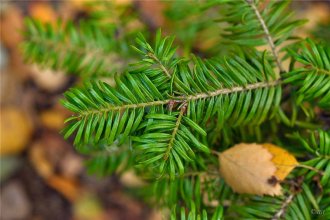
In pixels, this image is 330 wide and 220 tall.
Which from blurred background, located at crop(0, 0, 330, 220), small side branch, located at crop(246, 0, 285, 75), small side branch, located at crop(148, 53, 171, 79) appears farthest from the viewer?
blurred background, located at crop(0, 0, 330, 220)

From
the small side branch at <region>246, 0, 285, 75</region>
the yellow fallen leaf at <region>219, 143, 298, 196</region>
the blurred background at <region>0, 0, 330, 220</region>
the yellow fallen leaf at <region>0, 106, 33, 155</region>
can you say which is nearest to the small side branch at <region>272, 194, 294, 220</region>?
the yellow fallen leaf at <region>219, 143, 298, 196</region>

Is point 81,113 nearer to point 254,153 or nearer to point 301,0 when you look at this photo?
point 254,153

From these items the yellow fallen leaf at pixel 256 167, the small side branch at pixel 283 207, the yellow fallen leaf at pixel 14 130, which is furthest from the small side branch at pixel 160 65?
the yellow fallen leaf at pixel 14 130

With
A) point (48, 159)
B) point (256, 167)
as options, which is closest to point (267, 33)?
point (256, 167)

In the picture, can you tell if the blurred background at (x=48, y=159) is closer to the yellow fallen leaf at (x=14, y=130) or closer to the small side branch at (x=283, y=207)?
the yellow fallen leaf at (x=14, y=130)

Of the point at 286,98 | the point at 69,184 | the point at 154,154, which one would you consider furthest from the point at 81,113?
the point at 69,184

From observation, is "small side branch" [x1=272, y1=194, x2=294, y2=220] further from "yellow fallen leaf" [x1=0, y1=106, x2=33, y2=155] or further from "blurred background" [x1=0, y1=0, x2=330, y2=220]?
"yellow fallen leaf" [x1=0, y1=106, x2=33, y2=155]
